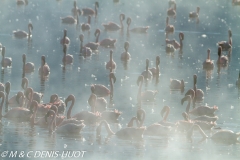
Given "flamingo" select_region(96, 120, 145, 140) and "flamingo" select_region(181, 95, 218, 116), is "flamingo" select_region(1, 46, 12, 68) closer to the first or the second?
"flamingo" select_region(181, 95, 218, 116)

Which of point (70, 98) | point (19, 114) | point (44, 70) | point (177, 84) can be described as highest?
point (44, 70)

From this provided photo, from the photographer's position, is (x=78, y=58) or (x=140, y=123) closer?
(x=140, y=123)

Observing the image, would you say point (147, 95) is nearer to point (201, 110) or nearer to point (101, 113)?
point (201, 110)

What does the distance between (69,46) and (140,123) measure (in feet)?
58.7

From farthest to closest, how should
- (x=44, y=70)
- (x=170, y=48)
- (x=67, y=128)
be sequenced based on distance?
1. (x=170, y=48)
2. (x=44, y=70)
3. (x=67, y=128)

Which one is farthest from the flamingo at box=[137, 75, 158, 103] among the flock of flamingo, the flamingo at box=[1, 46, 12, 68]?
the flamingo at box=[1, 46, 12, 68]

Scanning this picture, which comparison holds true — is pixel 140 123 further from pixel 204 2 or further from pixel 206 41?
pixel 204 2

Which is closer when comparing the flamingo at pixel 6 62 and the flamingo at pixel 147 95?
the flamingo at pixel 147 95

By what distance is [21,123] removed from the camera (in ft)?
71.8

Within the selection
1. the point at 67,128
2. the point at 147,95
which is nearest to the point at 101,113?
the point at 67,128

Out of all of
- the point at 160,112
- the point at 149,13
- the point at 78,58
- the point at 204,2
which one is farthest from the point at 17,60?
the point at 204,2

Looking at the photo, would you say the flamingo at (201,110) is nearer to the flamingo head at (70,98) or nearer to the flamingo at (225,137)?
the flamingo at (225,137)

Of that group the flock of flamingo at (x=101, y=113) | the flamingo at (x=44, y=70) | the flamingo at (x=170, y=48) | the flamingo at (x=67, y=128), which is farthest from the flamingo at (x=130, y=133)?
the flamingo at (x=170, y=48)

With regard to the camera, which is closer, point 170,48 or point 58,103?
point 58,103
